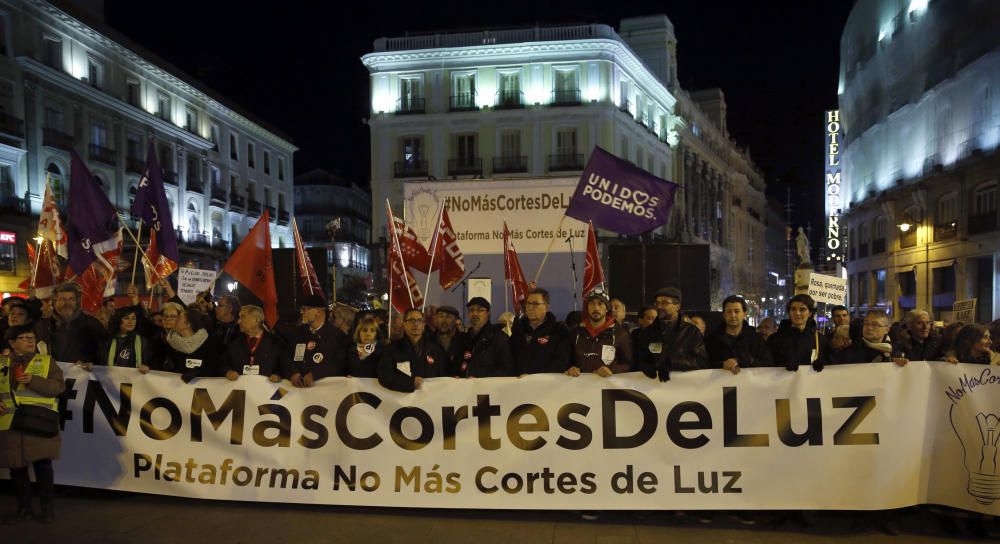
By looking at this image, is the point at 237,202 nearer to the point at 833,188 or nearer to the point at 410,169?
the point at 410,169

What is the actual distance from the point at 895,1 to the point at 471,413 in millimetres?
37741

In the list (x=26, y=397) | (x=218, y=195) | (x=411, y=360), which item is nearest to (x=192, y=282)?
(x=26, y=397)

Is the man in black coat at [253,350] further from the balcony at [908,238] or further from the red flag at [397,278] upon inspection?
the balcony at [908,238]

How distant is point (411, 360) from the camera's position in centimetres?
607

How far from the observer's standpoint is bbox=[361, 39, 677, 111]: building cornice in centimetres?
4122

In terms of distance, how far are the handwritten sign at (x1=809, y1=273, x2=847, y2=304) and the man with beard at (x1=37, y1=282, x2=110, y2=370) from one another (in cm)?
806

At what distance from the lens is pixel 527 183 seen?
13266mm

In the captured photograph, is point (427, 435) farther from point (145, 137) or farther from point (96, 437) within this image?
point (145, 137)

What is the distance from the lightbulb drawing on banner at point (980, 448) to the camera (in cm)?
533

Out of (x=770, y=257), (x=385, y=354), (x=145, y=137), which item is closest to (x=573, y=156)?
(x=145, y=137)

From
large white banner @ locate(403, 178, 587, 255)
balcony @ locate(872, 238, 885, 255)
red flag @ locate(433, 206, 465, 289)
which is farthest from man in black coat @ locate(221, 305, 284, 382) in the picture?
balcony @ locate(872, 238, 885, 255)

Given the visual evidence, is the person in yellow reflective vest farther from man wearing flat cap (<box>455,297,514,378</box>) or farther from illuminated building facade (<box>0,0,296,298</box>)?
illuminated building facade (<box>0,0,296,298</box>)

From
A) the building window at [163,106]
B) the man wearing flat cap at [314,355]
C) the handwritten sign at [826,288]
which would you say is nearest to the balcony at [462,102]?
the building window at [163,106]

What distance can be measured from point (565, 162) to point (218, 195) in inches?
944
